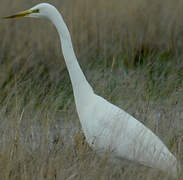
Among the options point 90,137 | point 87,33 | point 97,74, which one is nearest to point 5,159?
point 90,137

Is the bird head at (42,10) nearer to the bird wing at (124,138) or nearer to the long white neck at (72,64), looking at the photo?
the long white neck at (72,64)

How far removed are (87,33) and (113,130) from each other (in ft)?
8.46

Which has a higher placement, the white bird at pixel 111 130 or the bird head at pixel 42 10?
the bird head at pixel 42 10

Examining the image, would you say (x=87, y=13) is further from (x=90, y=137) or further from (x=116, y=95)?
(x=90, y=137)

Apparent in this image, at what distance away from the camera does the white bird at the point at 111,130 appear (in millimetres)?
2629

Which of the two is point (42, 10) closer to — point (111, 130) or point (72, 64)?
point (72, 64)

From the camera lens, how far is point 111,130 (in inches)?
114

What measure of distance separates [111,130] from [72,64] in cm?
51

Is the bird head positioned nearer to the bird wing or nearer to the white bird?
the white bird

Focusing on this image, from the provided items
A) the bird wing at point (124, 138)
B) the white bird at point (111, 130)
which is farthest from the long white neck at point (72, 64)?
the bird wing at point (124, 138)

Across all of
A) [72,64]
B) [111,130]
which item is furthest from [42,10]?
[111,130]

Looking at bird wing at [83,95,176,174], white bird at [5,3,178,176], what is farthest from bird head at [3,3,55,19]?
bird wing at [83,95,176,174]

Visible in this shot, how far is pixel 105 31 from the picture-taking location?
5.31 meters

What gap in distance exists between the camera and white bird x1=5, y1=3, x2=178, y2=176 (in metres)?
2.63
